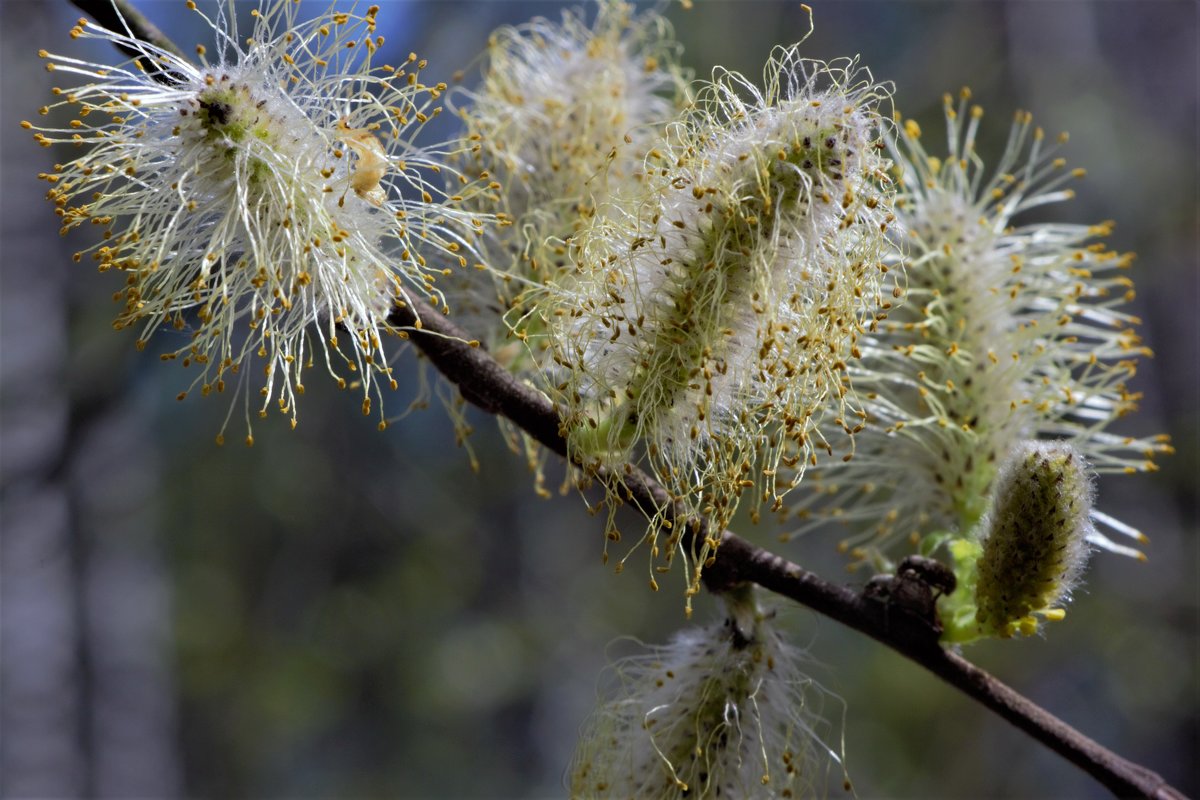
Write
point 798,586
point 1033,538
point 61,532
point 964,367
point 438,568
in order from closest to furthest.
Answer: point 1033,538, point 798,586, point 964,367, point 61,532, point 438,568

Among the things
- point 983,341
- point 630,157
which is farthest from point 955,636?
point 630,157

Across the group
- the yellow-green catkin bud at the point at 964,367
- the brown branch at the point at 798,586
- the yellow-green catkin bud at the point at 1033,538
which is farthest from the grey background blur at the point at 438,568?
the yellow-green catkin bud at the point at 1033,538

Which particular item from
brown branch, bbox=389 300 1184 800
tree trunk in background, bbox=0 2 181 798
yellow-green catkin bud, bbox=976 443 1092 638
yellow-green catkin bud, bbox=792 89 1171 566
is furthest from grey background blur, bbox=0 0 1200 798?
yellow-green catkin bud, bbox=976 443 1092 638

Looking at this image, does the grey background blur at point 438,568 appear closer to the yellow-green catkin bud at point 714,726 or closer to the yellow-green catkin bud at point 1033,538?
the yellow-green catkin bud at point 714,726

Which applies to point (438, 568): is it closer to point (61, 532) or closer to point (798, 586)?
point (61, 532)

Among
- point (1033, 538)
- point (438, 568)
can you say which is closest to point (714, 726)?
point (1033, 538)

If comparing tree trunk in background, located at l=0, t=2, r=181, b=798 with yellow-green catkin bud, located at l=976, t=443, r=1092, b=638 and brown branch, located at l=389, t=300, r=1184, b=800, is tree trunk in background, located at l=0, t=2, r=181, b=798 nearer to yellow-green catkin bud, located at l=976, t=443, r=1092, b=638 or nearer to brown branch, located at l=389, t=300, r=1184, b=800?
brown branch, located at l=389, t=300, r=1184, b=800
